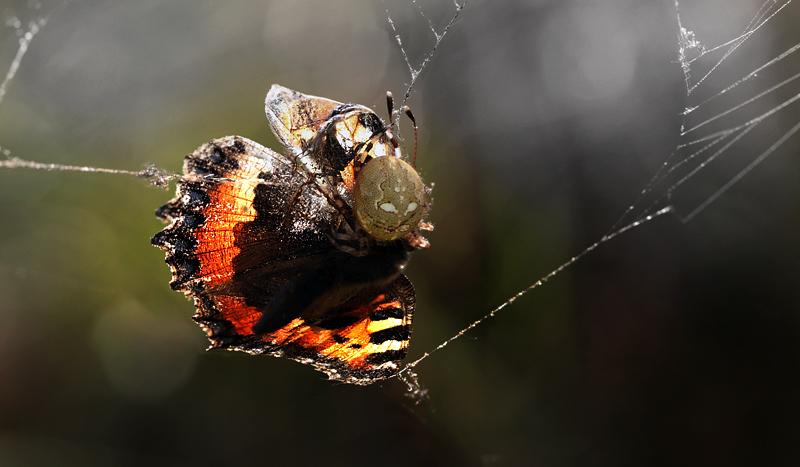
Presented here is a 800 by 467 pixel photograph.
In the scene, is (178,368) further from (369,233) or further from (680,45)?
(680,45)

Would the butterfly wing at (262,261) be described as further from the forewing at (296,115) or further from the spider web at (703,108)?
the spider web at (703,108)

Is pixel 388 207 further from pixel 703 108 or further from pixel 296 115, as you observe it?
pixel 703 108

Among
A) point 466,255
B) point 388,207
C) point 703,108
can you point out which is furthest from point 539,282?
point 388,207

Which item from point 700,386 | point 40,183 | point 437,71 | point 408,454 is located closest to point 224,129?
point 40,183

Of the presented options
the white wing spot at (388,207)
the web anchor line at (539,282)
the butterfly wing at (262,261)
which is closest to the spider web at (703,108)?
the web anchor line at (539,282)

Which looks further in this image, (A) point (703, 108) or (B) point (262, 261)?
(A) point (703, 108)

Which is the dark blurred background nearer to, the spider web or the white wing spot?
the spider web
